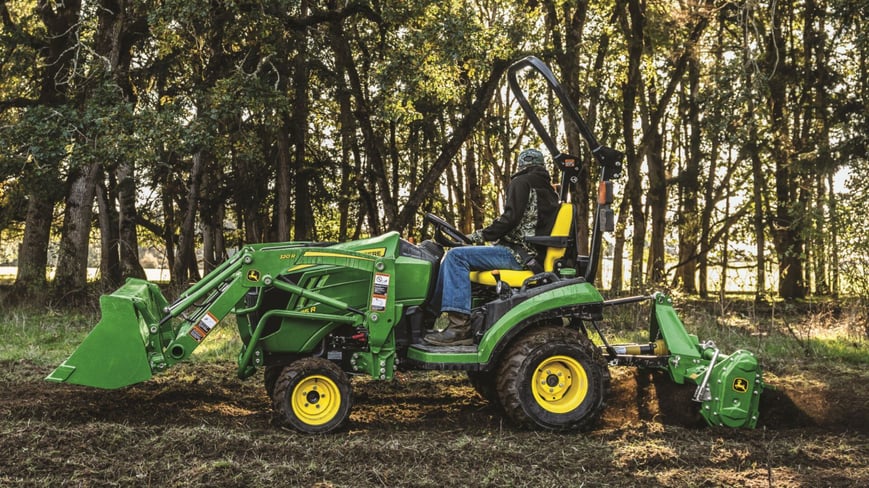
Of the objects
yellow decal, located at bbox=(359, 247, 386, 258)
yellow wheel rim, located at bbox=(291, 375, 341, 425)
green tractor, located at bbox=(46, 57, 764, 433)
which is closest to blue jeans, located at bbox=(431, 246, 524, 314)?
green tractor, located at bbox=(46, 57, 764, 433)

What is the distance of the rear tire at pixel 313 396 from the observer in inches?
227

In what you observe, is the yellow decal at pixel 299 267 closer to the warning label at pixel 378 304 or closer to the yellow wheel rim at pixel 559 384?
the warning label at pixel 378 304

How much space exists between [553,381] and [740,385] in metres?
1.35

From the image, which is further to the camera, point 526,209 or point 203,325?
point 526,209

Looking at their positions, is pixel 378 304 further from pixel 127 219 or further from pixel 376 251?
pixel 127 219

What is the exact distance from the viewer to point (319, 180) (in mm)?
20109

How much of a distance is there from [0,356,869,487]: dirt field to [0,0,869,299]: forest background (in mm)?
6402

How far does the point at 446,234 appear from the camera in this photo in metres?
6.77

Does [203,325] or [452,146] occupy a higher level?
[452,146]

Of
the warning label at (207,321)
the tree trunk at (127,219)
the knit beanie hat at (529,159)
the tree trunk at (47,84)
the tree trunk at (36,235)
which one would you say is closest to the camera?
the warning label at (207,321)

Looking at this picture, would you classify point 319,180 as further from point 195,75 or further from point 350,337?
point 350,337

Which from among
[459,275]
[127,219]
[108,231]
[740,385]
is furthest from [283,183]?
[740,385]

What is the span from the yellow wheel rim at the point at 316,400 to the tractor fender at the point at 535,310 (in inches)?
42.3

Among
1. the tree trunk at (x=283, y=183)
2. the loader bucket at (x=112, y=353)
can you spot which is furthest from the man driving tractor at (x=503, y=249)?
the tree trunk at (x=283, y=183)
